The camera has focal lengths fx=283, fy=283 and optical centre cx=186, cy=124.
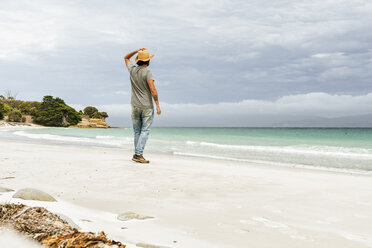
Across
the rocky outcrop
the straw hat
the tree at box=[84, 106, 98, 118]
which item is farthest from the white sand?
the tree at box=[84, 106, 98, 118]

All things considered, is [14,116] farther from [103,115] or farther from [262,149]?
[262,149]

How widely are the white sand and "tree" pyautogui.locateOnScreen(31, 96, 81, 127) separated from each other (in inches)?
3176

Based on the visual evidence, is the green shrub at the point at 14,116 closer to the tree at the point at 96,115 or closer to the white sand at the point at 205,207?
the tree at the point at 96,115

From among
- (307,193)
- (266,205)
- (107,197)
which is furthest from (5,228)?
(307,193)

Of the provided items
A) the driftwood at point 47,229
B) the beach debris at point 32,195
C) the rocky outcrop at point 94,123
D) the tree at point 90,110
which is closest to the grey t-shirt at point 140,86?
the beach debris at point 32,195

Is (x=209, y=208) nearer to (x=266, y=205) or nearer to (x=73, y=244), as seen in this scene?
(x=266, y=205)

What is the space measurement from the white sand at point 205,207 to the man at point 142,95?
1.72 metres

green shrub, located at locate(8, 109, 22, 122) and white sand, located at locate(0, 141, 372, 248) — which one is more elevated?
green shrub, located at locate(8, 109, 22, 122)

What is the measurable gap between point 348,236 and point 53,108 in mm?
86297

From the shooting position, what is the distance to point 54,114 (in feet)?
258

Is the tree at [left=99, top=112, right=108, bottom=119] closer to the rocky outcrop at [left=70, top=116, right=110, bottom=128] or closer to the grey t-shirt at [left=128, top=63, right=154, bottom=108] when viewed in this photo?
the rocky outcrop at [left=70, top=116, right=110, bottom=128]

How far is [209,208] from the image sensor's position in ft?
10.4

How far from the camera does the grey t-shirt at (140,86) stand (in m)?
6.77

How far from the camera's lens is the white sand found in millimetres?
2305
